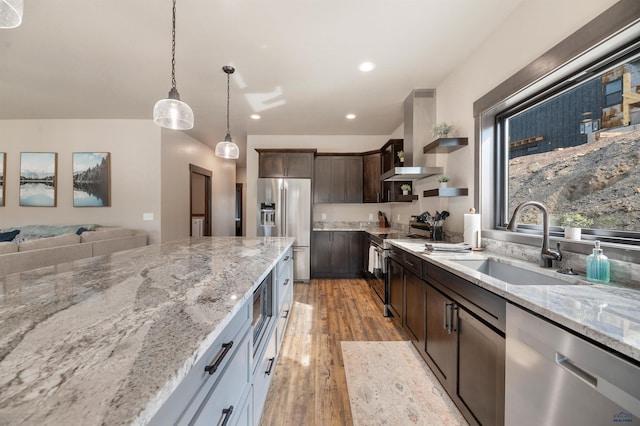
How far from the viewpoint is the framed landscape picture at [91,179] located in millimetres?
4254

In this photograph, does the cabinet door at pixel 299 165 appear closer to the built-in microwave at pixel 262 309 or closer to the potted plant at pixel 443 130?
the potted plant at pixel 443 130

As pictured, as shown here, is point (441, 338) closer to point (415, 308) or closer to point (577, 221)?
point (415, 308)

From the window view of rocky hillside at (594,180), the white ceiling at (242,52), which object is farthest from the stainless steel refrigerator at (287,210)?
the window view of rocky hillside at (594,180)

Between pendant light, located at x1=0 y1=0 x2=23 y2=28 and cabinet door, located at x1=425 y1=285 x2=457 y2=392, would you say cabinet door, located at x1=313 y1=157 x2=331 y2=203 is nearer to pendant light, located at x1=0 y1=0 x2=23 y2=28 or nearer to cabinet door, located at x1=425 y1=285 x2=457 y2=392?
cabinet door, located at x1=425 y1=285 x2=457 y2=392

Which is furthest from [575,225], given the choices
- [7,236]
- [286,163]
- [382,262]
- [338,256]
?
[7,236]

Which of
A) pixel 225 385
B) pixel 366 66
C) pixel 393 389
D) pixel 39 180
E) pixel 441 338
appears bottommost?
pixel 393 389

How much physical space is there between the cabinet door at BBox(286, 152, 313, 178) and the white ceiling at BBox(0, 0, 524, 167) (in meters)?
0.89

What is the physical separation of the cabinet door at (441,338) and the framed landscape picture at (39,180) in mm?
5806

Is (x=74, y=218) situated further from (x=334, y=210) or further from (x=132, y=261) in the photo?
(x=334, y=210)

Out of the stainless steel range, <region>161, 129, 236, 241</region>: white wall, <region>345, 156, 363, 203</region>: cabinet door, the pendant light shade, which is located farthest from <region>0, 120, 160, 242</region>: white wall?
the stainless steel range

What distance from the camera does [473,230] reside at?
2.13 metres

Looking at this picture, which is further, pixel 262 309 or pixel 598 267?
pixel 262 309

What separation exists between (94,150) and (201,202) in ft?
7.14

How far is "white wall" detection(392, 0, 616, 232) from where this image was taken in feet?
5.00
